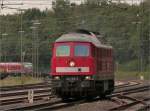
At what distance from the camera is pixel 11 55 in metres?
86.5

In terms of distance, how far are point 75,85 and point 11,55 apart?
6162 cm

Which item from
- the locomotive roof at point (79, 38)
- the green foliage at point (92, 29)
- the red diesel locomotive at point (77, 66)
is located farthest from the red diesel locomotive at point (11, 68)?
the red diesel locomotive at point (77, 66)

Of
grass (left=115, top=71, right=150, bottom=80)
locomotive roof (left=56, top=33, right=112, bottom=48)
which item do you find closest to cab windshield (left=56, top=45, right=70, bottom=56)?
locomotive roof (left=56, top=33, right=112, bottom=48)

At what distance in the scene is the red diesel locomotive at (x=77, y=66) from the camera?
2581 centimetres

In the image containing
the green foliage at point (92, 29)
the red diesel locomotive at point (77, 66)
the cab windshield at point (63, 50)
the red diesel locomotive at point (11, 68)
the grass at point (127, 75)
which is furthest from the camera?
the red diesel locomotive at point (11, 68)

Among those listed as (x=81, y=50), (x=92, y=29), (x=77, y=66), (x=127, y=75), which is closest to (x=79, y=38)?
(x=81, y=50)

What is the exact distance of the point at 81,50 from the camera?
26875 millimetres

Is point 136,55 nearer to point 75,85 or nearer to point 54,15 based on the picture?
point 54,15

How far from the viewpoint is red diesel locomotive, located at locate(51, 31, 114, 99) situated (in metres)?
25.8

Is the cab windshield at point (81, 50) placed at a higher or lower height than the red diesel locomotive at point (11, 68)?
higher

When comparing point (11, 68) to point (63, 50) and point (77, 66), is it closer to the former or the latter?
point (63, 50)

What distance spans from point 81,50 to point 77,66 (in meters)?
1.06

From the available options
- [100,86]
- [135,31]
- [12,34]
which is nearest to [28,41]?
[12,34]

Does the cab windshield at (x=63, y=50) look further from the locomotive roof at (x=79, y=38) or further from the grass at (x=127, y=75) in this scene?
the grass at (x=127, y=75)
